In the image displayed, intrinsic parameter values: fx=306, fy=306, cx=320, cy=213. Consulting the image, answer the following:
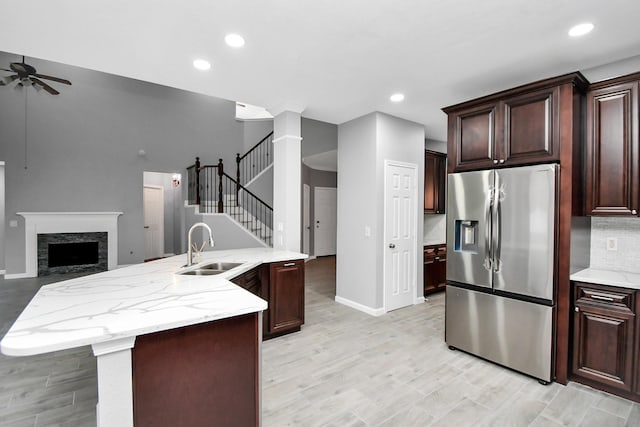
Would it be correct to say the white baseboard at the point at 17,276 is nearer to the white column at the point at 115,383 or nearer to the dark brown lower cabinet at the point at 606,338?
the white column at the point at 115,383

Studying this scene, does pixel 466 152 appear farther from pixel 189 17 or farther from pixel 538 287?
pixel 189 17

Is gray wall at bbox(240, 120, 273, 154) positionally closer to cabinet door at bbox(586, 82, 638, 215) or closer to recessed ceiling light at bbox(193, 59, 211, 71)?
recessed ceiling light at bbox(193, 59, 211, 71)

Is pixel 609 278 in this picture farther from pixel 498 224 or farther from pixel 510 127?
pixel 510 127

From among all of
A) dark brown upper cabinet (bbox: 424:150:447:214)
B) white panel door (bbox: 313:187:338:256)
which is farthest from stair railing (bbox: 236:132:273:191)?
dark brown upper cabinet (bbox: 424:150:447:214)

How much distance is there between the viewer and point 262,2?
1.91m

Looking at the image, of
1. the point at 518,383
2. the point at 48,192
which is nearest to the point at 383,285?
the point at 518,383

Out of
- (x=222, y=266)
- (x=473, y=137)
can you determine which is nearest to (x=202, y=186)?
(x=222, y=266)

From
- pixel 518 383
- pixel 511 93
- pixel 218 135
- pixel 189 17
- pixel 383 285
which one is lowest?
pixel 518 383

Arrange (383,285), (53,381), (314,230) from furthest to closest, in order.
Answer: (314,230), (383,285), (53,381)

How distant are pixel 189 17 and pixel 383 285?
3470 millimetres

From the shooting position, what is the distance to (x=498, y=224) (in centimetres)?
267

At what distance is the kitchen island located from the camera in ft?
4.14

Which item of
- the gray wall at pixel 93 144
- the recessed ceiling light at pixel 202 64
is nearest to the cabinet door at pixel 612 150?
the recessed ceiling light at pixel 202 64

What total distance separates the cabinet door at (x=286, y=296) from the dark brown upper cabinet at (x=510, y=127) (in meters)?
1.99
